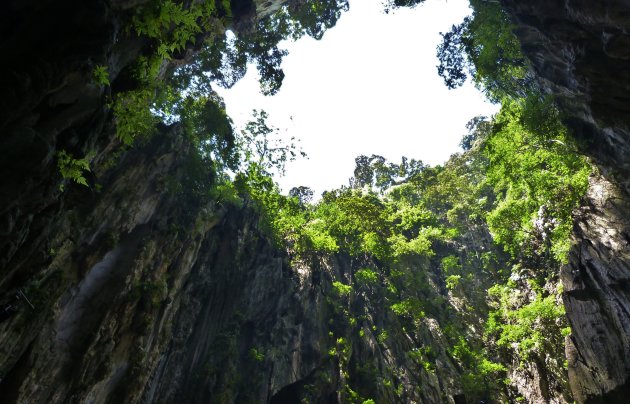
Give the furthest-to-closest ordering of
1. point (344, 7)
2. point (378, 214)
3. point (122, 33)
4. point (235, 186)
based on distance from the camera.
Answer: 1. point (344, 7)
2. point (378, 214)
3. point (235, 186)
4. point (122, 33)

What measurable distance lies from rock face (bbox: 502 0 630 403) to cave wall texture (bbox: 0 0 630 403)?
3.3 inches

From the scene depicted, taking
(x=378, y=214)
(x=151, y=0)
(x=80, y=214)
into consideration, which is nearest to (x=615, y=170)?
(x=378, y=214)

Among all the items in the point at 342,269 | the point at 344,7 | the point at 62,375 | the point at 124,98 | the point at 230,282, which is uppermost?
the point at 344,7

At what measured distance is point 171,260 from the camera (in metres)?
20.4

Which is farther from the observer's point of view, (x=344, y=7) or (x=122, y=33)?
(x=344, y=7)

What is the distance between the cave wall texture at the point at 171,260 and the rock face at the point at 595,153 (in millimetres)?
84

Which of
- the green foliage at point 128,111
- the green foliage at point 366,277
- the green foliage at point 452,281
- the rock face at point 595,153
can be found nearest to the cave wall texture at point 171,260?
the rock face at point 595,153

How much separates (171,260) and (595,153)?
26.1 meters

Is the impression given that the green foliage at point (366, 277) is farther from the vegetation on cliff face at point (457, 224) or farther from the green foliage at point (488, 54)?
the green foliage at point (488, 54)

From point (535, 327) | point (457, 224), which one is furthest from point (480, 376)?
point (457, 224)

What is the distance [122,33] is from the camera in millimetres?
9461

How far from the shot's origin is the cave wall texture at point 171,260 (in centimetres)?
734

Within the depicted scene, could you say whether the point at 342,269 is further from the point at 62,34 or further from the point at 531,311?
the point at 62,34

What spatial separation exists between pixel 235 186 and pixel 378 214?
547 inches
